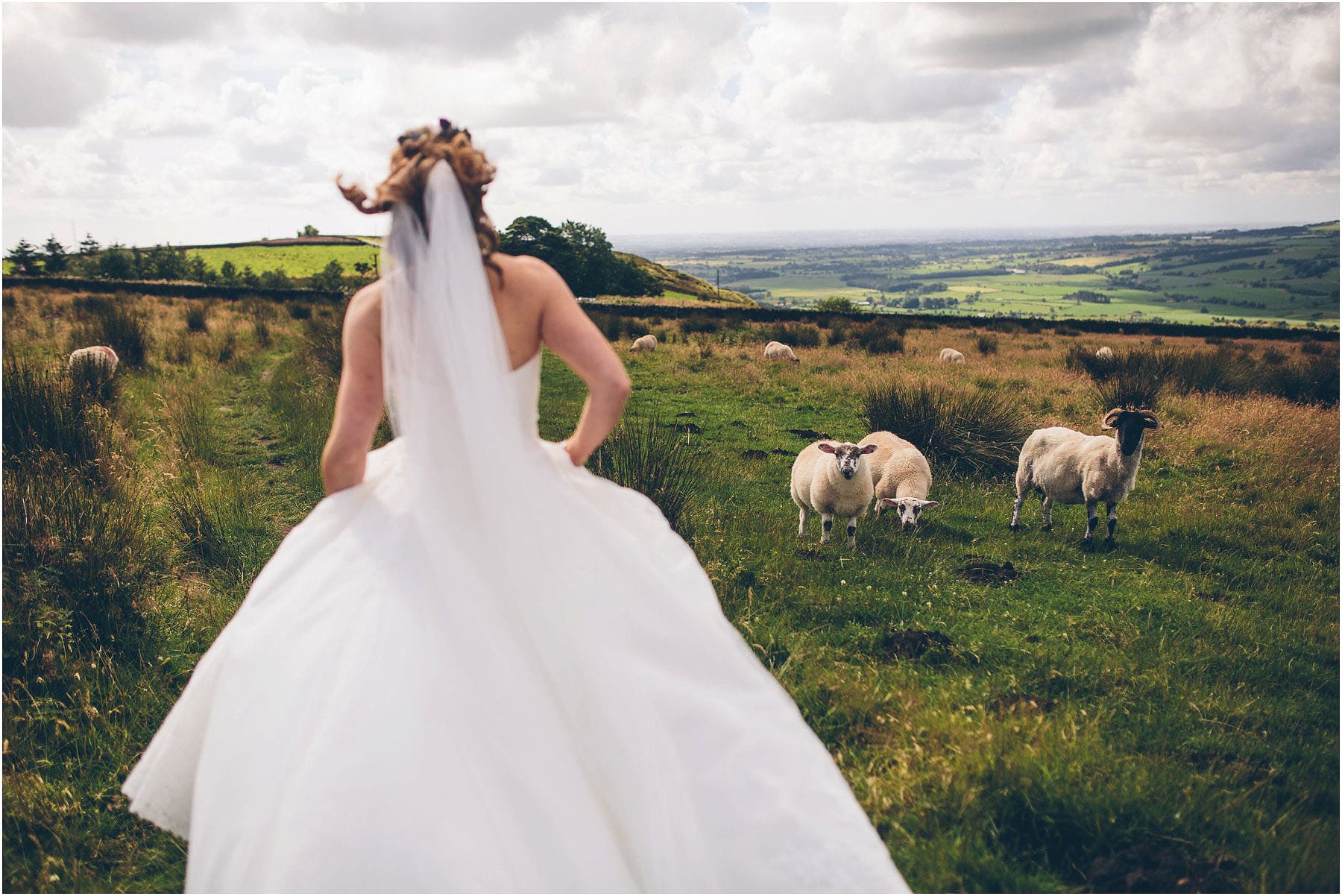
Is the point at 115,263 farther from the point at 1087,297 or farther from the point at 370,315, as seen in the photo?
the point at 1087,297

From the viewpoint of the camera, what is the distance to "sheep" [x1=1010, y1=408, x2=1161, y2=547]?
838cm

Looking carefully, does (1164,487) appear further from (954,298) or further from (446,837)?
(954,298)

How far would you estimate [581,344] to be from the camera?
2.94m

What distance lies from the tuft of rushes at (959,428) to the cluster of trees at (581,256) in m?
31.3

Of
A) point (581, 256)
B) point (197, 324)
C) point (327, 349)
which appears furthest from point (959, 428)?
point (581, 256)

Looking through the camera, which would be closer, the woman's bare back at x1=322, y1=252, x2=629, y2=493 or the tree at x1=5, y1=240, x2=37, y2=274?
the woman's bare back at x1=322, y1=252, x2=629, y2=493

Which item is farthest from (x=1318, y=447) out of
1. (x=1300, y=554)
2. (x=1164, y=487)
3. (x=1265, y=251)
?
(x=1265, y=251)

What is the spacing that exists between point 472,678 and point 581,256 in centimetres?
5417

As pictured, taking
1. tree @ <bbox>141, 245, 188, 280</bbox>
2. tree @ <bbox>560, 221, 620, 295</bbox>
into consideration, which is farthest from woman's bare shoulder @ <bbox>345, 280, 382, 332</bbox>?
tree @ <bbox>141, 245, 188, 280</bbox>

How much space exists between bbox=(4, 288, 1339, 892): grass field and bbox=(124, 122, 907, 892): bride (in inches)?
44.9

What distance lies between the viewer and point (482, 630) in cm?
261

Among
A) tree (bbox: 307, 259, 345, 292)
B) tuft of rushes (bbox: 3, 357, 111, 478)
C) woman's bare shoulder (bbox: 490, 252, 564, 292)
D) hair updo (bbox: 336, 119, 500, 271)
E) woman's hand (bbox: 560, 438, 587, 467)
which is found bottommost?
tuft of rushes (bbox: 3, 357, 111, 478)

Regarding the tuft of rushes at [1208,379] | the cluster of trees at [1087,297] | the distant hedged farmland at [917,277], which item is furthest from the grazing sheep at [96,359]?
the cluster of trees at [1087,297]

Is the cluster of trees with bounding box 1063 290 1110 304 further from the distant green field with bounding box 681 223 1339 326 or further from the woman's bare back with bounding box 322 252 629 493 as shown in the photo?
the woman's bare back with bounding box 322 252 629 493
